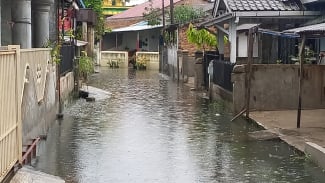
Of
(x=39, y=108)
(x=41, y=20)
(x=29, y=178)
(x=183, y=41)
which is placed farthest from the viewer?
(x=183, y=41)

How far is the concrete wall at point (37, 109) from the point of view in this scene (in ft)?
30.8

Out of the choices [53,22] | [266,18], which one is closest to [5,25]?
[53,22]

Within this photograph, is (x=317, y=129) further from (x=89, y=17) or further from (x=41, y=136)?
(x=89, y=17)

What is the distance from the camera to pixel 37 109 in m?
11.1

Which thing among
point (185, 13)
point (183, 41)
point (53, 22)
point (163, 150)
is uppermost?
point (185, 13)

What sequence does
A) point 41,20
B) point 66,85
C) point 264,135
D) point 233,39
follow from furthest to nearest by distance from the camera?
point 233,39, point 66,85, point 41,20, point 264,135

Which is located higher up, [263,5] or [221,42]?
[263,5]

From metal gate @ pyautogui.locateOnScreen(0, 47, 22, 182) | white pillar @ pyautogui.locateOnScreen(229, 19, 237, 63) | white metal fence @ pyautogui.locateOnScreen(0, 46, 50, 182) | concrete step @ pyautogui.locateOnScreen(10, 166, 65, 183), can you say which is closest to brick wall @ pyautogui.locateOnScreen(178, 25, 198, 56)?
white pillar @ pyautogui.locateOnScreen(229, 19, 237, 63)

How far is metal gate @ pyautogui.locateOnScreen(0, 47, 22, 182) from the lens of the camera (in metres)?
6.70

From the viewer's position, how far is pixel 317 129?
12.3 m

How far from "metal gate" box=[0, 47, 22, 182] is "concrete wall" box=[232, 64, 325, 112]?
339 inches

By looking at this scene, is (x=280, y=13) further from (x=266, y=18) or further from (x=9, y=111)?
(x=9, y=111)

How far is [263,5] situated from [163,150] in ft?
34.0

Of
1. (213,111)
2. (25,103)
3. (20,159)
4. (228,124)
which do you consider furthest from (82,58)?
(20,159)
